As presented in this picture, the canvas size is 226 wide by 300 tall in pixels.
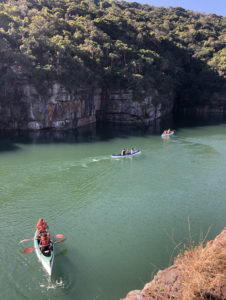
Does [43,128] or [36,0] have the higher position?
[36,0]

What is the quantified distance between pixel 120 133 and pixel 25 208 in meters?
27.6

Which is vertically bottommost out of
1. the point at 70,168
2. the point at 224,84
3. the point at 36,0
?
the point at 70,168

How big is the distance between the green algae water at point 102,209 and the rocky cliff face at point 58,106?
7230mm

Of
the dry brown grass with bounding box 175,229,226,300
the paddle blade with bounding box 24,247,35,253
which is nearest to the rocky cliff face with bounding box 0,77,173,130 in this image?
the paddle blade with bounding box 24,247,35,253

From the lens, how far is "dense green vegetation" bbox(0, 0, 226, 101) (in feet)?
138

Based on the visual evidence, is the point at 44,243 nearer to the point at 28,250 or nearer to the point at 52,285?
the point at 28,250

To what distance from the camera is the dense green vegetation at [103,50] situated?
42000mm

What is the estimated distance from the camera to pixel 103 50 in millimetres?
53438

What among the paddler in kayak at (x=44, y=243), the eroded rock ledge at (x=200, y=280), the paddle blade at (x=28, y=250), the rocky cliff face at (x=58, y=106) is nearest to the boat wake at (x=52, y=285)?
the paddler in kayak at (x=44, y=243)

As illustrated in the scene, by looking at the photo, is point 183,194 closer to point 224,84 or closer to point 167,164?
point 167,164

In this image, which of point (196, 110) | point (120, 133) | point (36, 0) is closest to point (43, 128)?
point (120, 133)

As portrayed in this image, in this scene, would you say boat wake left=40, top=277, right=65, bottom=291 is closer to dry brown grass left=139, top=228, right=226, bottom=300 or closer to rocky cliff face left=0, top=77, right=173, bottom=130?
dry brown grass left=139, top=228, right=226, bottom=300

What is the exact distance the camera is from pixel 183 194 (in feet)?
64.3

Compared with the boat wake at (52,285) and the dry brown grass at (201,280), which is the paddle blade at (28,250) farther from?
the dry brown grass at (201,280)
